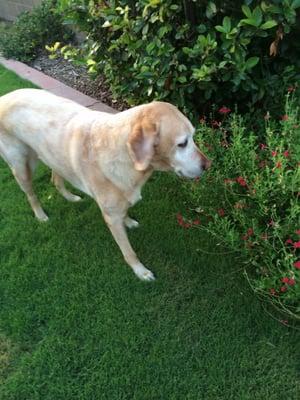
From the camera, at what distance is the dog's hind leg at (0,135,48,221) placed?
12.2 feet

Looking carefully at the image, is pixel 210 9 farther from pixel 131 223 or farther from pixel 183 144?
pixel 131 223

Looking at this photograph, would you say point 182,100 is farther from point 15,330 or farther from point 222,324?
point 15,330

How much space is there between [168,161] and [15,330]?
183 cm

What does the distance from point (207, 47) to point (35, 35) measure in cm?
550

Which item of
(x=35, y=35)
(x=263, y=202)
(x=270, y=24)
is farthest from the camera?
(x=35, y=35)

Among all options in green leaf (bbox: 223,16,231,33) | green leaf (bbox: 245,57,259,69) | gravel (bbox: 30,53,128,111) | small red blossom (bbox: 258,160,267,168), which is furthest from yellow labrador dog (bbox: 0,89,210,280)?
gravel (bbox: 30,53,128,111)

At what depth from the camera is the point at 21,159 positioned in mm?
3803

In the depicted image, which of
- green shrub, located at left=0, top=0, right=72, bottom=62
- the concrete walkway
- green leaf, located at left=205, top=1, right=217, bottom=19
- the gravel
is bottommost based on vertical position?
the gravel

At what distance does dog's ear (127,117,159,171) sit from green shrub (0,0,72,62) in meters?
5.76

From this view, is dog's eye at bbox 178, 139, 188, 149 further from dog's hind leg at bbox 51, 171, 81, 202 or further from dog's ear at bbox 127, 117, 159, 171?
dog's hind leg at bbox 51, 171, 81, 202

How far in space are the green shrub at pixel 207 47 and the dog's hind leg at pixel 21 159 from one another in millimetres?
1322

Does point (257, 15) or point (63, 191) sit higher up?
point (257, 15)

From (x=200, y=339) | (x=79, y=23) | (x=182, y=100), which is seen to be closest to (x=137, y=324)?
(x=200, y=339)

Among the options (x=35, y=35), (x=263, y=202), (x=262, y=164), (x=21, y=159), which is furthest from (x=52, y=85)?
(x=263, y=202)
